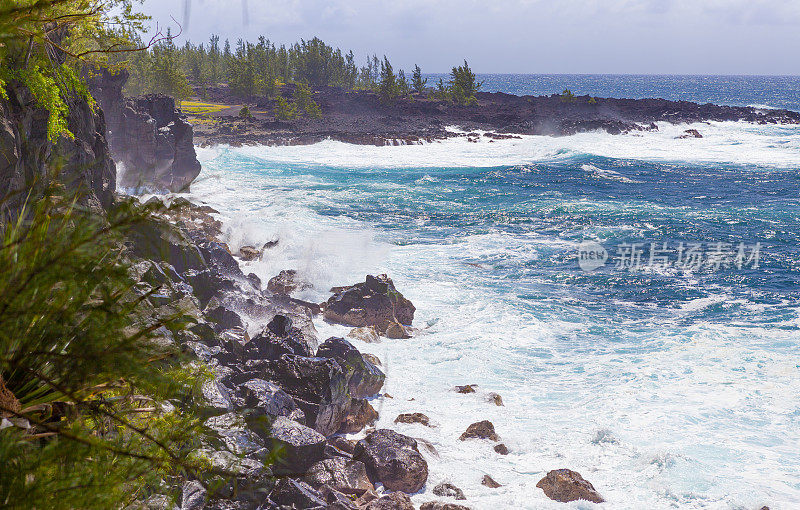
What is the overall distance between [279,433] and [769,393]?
10390 mm

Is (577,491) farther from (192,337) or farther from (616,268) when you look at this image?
(616,268)

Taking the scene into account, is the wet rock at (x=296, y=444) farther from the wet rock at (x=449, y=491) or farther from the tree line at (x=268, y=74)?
the tree line at (x=268, y=74)

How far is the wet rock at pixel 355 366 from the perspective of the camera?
37.7ft

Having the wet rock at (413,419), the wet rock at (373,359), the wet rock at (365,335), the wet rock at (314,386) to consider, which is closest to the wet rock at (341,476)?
the wet rock at (314,386)

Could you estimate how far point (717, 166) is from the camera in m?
48.1

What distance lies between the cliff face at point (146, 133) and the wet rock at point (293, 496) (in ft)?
75.7

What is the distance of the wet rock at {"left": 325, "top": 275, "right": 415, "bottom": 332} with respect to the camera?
1578 centimetres

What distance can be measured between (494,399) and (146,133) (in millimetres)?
25906

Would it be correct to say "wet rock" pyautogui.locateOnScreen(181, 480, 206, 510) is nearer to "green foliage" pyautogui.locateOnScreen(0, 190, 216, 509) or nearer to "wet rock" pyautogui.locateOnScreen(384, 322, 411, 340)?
"green foliage" pyautogui.locateOnScreen(0, 190, 216, 509)

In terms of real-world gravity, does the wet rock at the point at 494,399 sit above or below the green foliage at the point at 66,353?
below

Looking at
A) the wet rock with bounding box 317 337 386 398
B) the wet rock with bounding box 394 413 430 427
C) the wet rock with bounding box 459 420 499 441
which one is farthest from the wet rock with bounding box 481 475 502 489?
the wet rock with bounding box 317 337 386 398

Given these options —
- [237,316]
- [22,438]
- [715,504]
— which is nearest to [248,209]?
[237,316]

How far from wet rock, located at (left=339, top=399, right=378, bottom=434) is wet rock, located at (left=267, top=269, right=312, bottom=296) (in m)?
7.71

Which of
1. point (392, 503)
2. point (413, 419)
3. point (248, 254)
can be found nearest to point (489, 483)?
point (392, 503)
